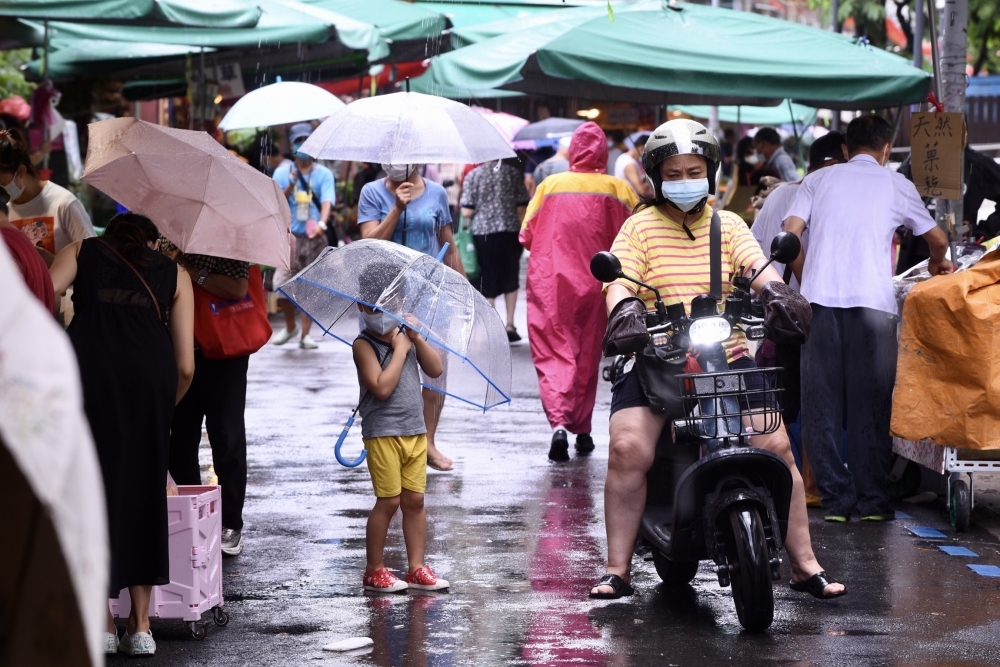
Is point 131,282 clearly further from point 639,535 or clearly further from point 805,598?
point 805,598

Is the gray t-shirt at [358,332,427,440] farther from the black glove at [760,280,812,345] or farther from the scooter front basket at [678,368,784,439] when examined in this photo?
the black glove at [760,280,812,345]

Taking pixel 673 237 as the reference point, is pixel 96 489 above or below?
above

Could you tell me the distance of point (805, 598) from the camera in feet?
20.0

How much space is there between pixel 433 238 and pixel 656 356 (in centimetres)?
323

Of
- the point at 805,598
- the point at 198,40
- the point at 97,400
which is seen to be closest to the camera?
the point at 97,400

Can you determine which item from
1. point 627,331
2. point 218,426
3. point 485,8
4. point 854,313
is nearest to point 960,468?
point 854,313

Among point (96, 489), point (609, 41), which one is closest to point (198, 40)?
point (609, 41)

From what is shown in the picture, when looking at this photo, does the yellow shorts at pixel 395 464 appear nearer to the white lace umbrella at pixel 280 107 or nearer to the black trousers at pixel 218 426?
the black trousers at pixel 218 426

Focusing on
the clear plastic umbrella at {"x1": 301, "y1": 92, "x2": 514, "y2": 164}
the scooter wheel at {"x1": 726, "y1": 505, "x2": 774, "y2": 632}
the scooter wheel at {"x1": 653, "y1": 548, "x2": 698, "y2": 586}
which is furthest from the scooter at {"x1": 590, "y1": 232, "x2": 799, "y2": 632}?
the clear plastic umbrella at {"x1": 301, "y1": 92, "x2": 514, "y2": 164}

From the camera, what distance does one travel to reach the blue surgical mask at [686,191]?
5.75 m

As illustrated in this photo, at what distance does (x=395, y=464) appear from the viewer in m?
6.04

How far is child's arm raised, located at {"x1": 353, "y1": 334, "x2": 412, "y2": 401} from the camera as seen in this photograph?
5977mm

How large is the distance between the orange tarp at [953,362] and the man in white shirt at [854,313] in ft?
0.67

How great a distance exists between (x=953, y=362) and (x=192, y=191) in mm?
3818
